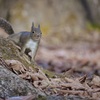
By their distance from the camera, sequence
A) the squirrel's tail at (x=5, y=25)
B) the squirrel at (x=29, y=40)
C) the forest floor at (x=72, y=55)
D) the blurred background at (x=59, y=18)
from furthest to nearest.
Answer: the blurred background at (x=59, y=18) → the forest floor at (x=72, y=55) → the squirrel's tail at (x=5, y=25) → the squirrel at (x=29, y=40)

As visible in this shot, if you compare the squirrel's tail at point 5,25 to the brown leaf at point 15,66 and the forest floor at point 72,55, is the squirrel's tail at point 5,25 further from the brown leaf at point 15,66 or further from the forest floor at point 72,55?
the forest floor at point 72,55

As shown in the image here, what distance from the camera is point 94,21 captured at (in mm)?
18406

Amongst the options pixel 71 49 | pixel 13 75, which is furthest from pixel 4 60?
pixel 71 49

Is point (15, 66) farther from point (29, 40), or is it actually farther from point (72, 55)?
point (72, 55)

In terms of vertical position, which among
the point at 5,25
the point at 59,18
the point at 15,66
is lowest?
the point at 15,66

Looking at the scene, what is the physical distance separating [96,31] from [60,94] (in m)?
13.5

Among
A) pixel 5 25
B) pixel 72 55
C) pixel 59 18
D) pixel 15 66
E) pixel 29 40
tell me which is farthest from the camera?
pixel 59 18

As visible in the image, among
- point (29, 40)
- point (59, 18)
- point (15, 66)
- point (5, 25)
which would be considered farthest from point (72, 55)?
point (15, 66)

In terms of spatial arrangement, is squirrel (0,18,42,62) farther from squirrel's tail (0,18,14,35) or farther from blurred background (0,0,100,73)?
blurred background (0,0,100,73)

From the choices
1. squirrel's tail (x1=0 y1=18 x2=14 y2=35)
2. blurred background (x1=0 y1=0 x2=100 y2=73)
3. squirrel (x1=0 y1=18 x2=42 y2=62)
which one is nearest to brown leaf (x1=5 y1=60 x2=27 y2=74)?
squirrel (x1=0 y1=18 x2=42 y2=62)

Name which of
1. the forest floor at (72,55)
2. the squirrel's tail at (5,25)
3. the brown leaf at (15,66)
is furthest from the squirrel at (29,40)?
the forest floor at (72,55)

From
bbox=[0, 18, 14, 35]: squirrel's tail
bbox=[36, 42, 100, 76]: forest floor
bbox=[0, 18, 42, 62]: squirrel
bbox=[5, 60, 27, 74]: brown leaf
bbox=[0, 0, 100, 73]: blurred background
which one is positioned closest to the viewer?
bbox=[5, 60, 27, 74]: brown leaf

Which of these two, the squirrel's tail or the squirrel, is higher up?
the squirrel's tail

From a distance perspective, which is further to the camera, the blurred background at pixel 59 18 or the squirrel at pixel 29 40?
the blurred background at pixel 59 18
